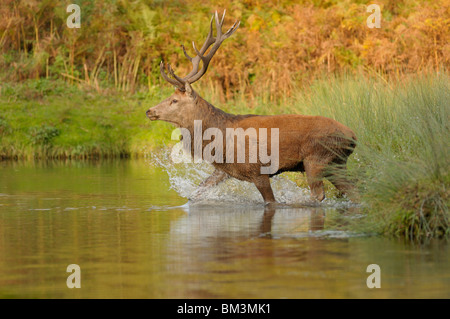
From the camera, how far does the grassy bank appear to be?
9.58m

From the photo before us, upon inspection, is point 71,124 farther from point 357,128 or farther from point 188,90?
point 357,128

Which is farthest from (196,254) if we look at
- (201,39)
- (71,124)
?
(201,39)

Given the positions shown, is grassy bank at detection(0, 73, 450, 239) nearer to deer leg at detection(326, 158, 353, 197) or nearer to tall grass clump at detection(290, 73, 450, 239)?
tall grass clump at detection(290, 73, 450, 239)

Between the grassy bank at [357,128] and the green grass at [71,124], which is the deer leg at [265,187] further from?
the green grass at [71,124]

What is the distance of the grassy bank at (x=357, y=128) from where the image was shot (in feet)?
31.4

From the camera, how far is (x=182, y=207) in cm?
1323

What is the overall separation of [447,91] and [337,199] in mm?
2342

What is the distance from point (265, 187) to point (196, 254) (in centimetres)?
406

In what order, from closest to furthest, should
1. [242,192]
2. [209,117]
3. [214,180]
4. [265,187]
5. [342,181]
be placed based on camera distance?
[342,181] → [265,187] → [209,117] → [214,180] → [242,192]

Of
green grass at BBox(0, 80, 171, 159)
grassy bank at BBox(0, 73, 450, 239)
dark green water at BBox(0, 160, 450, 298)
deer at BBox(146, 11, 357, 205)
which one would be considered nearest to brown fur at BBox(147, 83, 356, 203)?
deer at BBox(146, 11, 357, 205)

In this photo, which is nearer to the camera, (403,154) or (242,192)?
(403,154)

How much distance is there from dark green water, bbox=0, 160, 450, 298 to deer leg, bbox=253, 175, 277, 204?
24 cm

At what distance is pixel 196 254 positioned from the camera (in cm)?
880

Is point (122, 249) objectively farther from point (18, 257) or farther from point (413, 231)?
point (413, 231)
